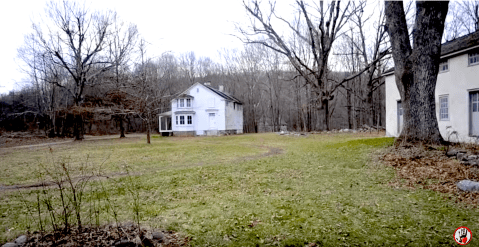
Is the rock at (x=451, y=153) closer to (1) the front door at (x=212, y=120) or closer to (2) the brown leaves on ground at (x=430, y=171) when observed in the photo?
(2) the brown leaves on ground at (x=430, y=171)

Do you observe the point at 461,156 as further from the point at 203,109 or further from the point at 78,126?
the point at 78,126

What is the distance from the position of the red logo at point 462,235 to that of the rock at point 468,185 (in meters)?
1.92

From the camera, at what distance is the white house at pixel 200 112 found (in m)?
30.7

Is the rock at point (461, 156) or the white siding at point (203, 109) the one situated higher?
the white siding at point (203, 109)

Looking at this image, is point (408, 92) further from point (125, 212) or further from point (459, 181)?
point (125, 212)

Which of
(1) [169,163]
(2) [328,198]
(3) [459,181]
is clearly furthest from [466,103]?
(1) [169,163]

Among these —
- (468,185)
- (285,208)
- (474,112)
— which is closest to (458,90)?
(474,112)

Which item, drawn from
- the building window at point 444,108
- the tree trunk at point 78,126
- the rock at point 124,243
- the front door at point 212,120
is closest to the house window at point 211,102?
the front door at point 212,120

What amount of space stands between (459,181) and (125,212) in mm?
6788

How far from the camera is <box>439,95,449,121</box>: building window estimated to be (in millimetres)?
12242

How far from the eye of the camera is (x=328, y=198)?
5.11 m

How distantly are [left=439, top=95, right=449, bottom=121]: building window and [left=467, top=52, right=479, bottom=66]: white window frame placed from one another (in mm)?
1763

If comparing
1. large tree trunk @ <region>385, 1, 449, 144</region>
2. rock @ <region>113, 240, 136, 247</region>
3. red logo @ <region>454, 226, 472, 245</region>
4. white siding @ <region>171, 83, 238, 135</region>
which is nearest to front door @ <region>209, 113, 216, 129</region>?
white siding @ <region>171, 83, 238, 135</region>

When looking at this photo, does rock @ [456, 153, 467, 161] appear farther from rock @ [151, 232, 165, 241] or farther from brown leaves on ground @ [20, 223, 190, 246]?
rock @ [151, 232, 165, 241]
